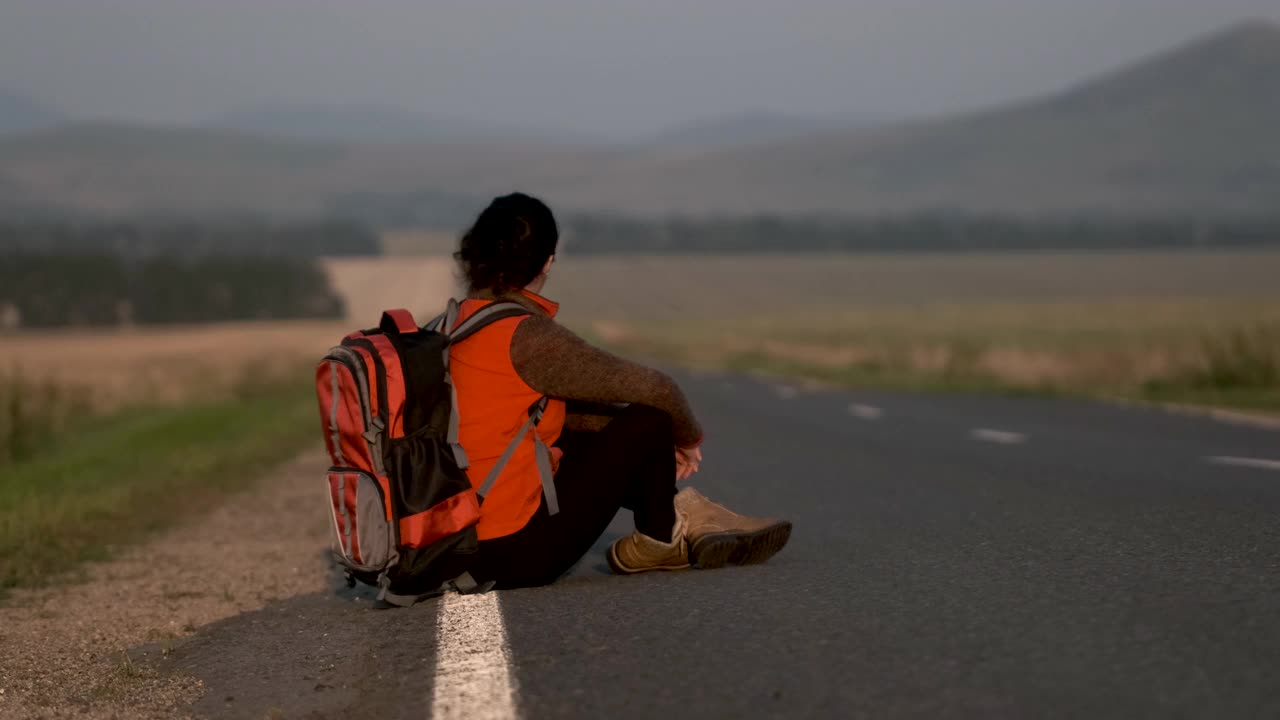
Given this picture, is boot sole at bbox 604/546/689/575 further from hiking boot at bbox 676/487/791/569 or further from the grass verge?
the grass verge

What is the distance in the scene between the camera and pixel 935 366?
108 ft

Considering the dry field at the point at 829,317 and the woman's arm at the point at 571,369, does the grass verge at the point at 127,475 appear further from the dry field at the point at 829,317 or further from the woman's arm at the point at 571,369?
the dry field at the point at 829,317

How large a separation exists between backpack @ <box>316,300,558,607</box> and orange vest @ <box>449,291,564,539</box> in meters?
0.04

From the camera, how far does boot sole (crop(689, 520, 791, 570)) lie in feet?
20.6

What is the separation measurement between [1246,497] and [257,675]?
5.27 metres

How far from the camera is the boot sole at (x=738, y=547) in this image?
6289 mm

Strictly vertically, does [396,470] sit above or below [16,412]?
above

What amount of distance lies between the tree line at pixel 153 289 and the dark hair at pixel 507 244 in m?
81.0

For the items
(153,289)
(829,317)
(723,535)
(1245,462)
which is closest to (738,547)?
(723,535)

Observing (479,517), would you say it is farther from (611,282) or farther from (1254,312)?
(611,282)

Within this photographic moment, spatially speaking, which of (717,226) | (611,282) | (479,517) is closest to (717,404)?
(479,517)

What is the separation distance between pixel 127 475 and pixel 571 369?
9.03m

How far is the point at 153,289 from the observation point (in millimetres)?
86750

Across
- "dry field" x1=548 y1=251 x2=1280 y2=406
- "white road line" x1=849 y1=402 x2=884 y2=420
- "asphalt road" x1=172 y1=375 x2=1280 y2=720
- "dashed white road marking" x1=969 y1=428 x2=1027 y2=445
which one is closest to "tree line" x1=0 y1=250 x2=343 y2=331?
"dry field" x1=548 y1=251 x2=1280 y2=406
